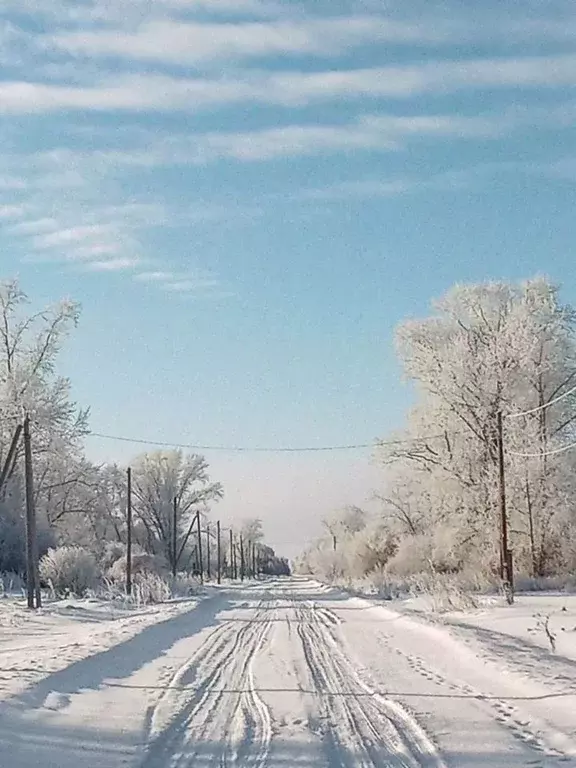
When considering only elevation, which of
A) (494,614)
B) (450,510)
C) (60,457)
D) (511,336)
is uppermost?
(511,336)

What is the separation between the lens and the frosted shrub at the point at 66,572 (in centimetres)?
4294

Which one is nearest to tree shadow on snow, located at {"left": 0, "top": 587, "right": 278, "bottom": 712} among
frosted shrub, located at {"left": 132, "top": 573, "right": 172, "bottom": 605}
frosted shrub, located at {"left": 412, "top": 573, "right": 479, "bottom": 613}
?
frosted shrub, located at {"left": 412, "top": 573, "right": 479, "bottom": 613}

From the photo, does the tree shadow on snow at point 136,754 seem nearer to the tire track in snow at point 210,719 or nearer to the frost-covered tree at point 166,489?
the tire track in snow at point 210,719

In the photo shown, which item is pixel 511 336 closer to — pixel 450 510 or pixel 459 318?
pixel 459 318

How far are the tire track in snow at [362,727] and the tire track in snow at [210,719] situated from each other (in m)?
0.65

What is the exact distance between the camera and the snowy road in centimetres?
818

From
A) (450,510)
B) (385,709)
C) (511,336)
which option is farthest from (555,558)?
(385,709)

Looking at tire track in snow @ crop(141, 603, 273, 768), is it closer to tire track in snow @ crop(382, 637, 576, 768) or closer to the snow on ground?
the snow on ground

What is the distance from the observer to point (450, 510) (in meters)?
42.9

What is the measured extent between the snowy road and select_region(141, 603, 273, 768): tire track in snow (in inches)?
0.7

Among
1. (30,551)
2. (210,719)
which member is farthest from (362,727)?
(30,551)

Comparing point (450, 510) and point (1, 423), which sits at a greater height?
point (1, 423)

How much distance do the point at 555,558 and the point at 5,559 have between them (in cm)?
2664

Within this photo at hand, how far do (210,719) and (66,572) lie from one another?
34.3 meters
